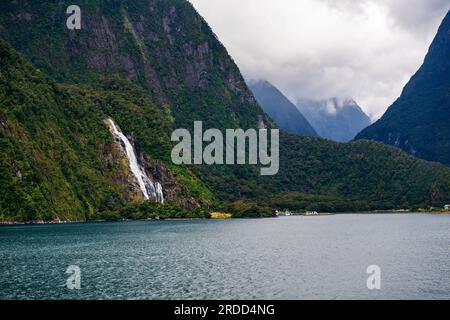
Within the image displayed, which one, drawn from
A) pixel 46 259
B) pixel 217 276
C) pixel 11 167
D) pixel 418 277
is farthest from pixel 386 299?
pixel 11 167

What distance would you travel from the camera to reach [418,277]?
76.2 metres

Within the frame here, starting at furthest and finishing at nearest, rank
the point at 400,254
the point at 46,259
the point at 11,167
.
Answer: the point at 11,167
the point at 400,254
the point at 46,259

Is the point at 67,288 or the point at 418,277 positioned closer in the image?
the point at 67,288

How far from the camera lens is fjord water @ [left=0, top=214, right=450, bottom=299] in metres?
66.2

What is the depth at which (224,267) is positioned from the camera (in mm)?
88562

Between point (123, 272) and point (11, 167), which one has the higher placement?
point (11, 167)

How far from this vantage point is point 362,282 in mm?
72000

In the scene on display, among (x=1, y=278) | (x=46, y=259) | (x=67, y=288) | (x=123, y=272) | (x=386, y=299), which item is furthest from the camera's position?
(x=46, y=259)

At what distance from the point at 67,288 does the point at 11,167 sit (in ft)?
473

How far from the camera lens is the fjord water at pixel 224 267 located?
6625cm
